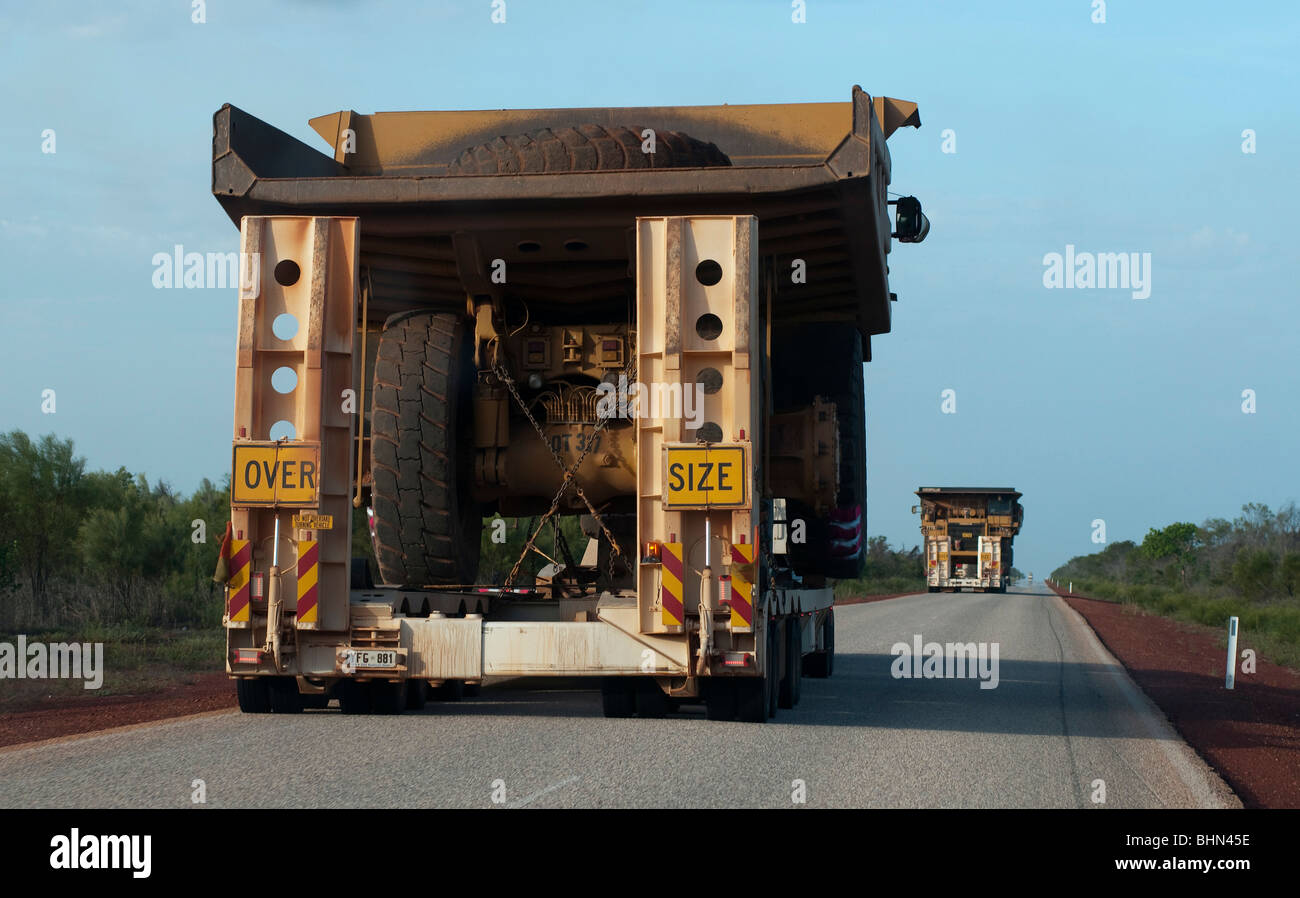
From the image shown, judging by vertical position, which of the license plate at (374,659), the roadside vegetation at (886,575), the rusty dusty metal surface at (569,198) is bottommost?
the roadside vegetation at (886,575)

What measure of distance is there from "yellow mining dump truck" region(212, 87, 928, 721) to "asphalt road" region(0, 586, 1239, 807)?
49cm

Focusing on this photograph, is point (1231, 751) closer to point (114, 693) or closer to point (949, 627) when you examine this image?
point (114, 693)

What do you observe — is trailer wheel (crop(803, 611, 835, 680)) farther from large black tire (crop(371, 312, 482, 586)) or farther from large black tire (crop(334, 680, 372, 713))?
large black tire (crop(334, 680, 372, 713))

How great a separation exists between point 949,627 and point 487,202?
22350 mm

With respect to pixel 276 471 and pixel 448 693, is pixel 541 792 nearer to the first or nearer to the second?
pixel 276 471

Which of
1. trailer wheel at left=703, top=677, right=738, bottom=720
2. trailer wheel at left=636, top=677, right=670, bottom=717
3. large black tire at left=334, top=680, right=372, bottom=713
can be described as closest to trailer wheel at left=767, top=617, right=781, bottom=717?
trailer wheel at left=703, top=677, right=738, bottom=720

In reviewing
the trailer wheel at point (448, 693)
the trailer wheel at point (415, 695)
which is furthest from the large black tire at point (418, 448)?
the trailer wheel at point (448, 693)

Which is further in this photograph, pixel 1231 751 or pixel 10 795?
pixel 1231 751

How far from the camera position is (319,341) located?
394 inches

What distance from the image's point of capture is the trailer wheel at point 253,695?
35.3ft

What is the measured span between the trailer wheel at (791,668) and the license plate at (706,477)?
2.87 metres

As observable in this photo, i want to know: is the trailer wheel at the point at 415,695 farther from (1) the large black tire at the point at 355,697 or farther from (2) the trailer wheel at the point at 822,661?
(2) the trailer wheel at the point at 822,661

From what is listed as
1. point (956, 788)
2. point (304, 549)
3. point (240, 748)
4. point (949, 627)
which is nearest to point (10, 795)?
point (240, 748)

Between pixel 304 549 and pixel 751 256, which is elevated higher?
pixel 751 256
